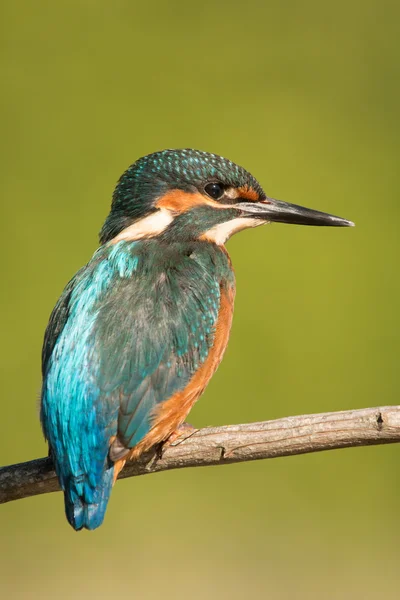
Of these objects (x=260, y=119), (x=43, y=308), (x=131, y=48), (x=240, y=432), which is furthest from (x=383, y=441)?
(x=131, y=48)

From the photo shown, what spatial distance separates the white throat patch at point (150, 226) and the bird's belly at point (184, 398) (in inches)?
9.9

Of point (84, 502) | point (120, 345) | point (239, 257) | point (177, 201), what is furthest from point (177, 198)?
point (239, 257)

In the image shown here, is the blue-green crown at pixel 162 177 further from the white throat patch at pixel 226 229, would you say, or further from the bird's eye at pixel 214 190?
the white throat patch at pixel 226 229

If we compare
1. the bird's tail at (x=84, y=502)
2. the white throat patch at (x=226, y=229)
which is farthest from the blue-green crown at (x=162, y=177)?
the bird's tail at (x=84, y=502)

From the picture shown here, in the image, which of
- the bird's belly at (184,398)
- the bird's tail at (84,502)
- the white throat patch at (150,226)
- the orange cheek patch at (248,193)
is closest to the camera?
the bird's tail at (84,502)

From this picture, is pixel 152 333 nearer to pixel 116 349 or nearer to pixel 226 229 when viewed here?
pixel 116 349

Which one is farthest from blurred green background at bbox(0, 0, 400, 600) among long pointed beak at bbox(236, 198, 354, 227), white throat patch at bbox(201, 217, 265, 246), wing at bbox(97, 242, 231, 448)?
wing at bbox(97, 242, 231, 448)

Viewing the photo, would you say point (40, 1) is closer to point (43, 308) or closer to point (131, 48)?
point (131, 48)

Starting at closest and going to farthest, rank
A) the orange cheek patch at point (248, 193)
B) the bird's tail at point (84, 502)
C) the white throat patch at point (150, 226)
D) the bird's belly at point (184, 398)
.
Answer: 1. the bird's tail at point (84, 502)
2. the bird's belly at point (184, 398)
3. the white throat patch at point (150, 226)
4. the orange cheek patch at point (248, 193)

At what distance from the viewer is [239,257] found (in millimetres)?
4398

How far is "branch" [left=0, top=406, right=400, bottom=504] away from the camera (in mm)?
2350

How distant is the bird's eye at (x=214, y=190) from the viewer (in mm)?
2818

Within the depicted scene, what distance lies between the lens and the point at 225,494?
404cm

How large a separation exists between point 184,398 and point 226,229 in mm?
568
